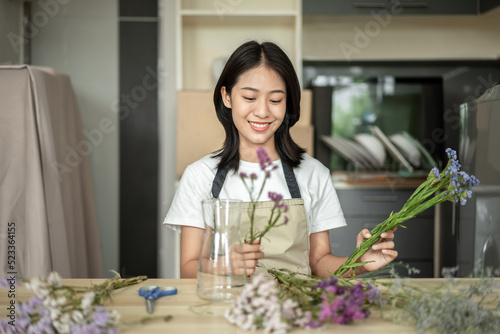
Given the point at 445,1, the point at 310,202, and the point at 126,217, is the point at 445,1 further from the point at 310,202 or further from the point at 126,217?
the point at 126,217

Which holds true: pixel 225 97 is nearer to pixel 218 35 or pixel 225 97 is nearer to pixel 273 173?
pixel 273 173

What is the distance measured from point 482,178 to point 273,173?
0.86 m

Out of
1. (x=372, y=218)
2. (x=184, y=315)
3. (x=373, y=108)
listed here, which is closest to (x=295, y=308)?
(x=184, y=315)

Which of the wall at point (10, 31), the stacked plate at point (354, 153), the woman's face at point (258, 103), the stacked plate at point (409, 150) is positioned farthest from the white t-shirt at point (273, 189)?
the wall at point (10, 31)

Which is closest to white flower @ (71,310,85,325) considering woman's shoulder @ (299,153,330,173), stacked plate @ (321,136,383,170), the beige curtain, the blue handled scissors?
the blue handled scissors

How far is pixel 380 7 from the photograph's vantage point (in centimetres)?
292

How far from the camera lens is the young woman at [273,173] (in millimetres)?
1361

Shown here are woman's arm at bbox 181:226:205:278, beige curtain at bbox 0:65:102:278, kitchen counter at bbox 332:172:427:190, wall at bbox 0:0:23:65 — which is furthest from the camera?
kitchen counter at bbox 332:172:427:190

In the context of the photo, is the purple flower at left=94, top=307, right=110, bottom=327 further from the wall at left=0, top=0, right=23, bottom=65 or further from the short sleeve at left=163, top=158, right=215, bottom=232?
the wall at left=0, top=0, right=23, bottom=65

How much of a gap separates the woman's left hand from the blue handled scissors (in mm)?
415

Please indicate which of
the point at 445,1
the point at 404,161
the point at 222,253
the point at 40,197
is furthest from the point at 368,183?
the point at 222,253

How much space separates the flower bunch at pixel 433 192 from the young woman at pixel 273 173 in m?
0.28

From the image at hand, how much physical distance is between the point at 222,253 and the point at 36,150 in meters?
1.22

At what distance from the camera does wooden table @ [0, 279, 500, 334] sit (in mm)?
792
